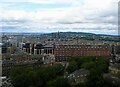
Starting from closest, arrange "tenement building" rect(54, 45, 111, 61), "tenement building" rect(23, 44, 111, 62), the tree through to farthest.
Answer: the tree → "tenement building" rect(23, 44, 111, 62) → "tenement building" rect(54, 45, 111, 61)

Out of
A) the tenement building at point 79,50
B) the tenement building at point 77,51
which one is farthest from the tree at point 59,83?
the tenement building at point 79,50

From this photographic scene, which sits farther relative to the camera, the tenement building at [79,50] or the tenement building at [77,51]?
the tenement building at [79,50]

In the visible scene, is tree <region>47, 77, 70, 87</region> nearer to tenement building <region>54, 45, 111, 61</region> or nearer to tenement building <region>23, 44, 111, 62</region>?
tenement building <region>23, 44, 111, 62</region>

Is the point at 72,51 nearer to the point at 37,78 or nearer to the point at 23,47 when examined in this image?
the point at 23,47

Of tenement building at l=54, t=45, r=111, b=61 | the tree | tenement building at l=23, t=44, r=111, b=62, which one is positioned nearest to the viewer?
the tree

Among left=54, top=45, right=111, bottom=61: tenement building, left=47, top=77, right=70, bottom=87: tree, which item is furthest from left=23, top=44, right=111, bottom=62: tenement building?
left=47, top=77, right=70, bottom=87: tree

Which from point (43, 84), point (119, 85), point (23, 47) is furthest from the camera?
point (23, 47)

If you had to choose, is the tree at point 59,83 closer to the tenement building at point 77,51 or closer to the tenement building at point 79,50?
the tenement building at point 77,51

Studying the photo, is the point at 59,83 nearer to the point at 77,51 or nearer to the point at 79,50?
the point at 77,51

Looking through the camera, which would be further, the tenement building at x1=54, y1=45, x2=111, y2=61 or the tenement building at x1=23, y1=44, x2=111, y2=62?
the tenement building at x1=54, y1=45, x2=111, y2=61

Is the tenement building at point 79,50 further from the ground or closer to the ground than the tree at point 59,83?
closer to the ground

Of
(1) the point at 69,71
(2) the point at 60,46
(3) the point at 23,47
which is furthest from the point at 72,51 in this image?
(1) the point at 69,71
